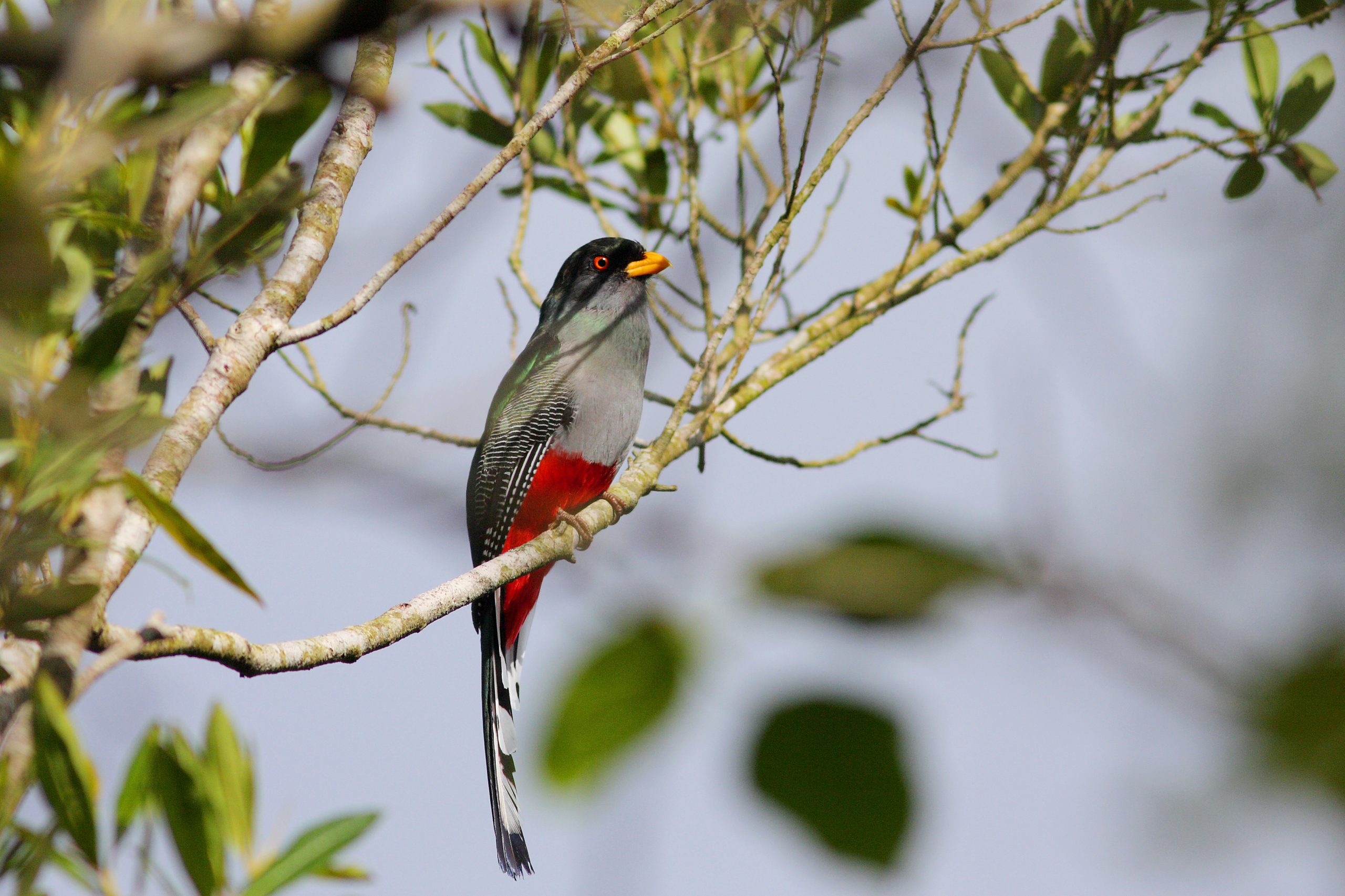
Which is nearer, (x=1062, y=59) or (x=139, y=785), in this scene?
(x=139, y=785)

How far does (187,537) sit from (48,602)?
33 centimetres

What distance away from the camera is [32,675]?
184cm

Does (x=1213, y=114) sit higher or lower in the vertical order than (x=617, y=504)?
higher

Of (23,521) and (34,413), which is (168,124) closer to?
(34,413)

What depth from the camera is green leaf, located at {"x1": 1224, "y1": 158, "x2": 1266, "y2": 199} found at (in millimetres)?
4043

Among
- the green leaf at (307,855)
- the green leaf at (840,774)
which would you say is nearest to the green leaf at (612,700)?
the green leaf at (840,774)

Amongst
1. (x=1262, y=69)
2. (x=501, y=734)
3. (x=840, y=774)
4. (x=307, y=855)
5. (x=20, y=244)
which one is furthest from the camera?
(x=501, y=734)

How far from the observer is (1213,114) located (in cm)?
412

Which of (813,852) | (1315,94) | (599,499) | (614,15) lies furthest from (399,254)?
(1315,94)

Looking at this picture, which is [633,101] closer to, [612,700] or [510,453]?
[510,453]

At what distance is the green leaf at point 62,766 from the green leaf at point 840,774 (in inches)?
55.1

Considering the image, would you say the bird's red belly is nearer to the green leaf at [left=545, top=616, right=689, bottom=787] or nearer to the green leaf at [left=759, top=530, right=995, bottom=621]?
Answer: the green leaf at [left=545, top=616, right=689, bottom=787]

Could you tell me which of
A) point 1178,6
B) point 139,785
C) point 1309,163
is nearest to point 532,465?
point 139,785

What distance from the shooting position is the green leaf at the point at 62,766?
5.49ft
